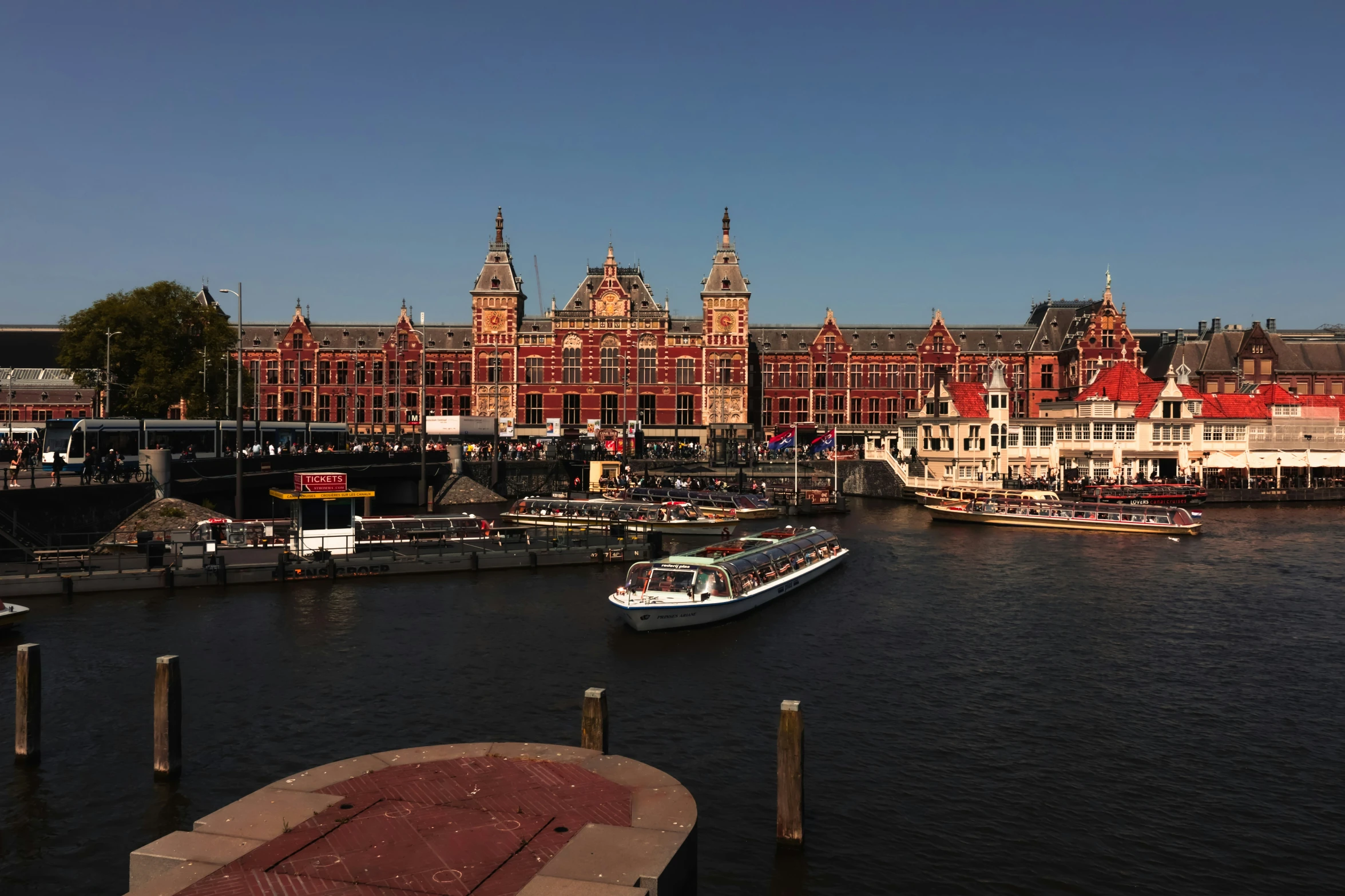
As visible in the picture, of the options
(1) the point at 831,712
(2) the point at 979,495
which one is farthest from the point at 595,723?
(2) the point at 979,495

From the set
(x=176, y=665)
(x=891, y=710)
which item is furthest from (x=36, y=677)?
(x=891, y=710)

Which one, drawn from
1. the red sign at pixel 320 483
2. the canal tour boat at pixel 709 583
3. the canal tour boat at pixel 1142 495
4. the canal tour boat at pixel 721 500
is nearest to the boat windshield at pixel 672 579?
the canal tour boat at pixel 709 583

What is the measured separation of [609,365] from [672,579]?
90.7 meters

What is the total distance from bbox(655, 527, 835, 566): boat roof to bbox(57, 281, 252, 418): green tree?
59.4m

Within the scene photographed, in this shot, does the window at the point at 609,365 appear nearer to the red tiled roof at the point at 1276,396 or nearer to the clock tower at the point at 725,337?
the clock tower at the point at 725,337

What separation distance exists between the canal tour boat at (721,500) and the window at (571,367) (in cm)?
4770

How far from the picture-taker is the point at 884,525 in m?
81.2

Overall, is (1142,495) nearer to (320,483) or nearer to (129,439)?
(320,483)

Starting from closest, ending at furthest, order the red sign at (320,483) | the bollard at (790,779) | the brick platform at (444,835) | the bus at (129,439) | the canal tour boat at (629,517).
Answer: the brick platform at (444,835) < the bollard at (790,779) < the red sign at (320,483) < the bus at (129,439) < the canal tour boat at (629,517)

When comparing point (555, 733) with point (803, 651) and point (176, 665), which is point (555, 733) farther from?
point (803, 651)

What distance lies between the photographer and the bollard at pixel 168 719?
23.4 metres

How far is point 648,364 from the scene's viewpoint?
430 ft

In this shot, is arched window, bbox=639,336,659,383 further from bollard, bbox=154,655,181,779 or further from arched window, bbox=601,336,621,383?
bollard, bbox=154,655,181,779

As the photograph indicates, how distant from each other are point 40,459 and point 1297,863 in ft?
256
